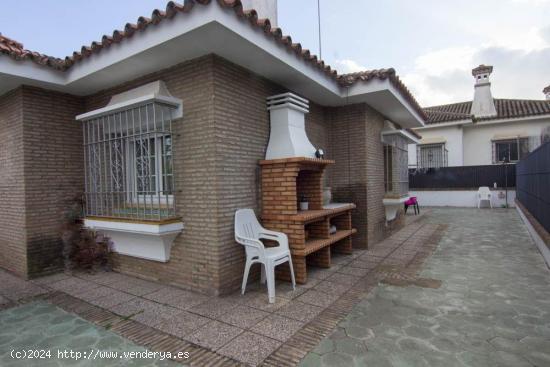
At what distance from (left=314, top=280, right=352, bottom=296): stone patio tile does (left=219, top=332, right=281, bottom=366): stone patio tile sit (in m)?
1.53

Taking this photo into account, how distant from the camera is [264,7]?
20.8ft

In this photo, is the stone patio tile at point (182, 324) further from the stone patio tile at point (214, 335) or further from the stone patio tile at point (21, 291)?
the stone patio tile at point (21, 291)

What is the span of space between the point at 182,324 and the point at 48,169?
391 centimetres

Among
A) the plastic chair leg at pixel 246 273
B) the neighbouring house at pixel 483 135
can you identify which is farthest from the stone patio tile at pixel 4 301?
the neighbouring house at pixel 483 135

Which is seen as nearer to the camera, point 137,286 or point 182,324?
point 182,324

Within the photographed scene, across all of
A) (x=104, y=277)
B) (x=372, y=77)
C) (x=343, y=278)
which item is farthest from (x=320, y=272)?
(x=372, y=77)

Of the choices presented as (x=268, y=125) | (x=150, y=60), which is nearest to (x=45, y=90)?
(x=150, y=60)

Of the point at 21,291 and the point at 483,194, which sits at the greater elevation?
the point at 483,194

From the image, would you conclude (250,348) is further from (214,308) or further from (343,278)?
(343,278)

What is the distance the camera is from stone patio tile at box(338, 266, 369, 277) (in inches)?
201

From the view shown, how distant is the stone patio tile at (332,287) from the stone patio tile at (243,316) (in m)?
1.09

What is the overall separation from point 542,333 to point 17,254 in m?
7.39

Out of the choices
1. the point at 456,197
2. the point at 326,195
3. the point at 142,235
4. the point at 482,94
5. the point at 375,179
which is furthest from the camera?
the point at 482,94

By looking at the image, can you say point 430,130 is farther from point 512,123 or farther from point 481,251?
point 481,251
